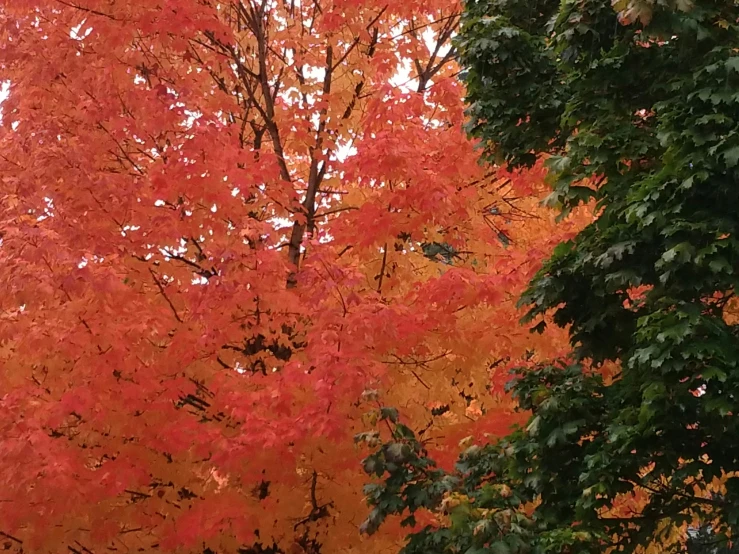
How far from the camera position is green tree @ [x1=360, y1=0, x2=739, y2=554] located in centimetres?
406

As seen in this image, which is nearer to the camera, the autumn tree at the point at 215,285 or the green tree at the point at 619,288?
the green tree at the point at 619,288

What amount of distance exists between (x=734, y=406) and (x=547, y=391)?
1.29 metres

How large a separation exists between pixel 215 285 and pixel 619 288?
2872 mm

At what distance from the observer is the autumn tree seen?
5043 millimetres

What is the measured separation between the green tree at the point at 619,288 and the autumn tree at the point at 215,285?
2.33ft

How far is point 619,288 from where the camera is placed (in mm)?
4582

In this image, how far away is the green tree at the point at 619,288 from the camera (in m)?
4.06

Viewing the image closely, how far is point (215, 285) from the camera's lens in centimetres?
541

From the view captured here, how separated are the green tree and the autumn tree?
71 cm

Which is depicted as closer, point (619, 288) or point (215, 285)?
point (619, 288)

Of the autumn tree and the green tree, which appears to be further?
A: the autumn tree

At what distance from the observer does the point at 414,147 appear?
6.05 metres

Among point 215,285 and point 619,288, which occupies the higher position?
point 215,285

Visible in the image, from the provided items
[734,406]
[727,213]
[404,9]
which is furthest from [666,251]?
[404,9]
